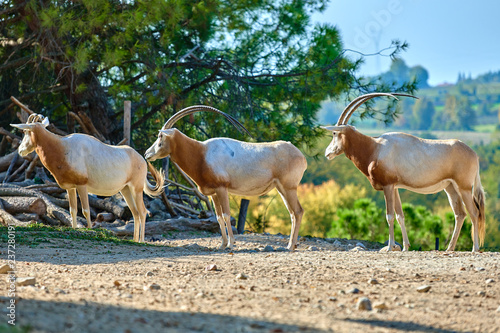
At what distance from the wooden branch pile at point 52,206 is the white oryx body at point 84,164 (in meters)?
1.50

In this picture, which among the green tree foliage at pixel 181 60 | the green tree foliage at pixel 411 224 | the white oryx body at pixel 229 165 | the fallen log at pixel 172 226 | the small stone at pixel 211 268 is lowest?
the green tree foliage at pixel 411 224

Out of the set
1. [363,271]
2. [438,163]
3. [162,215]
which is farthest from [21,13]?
Result: [363,271]

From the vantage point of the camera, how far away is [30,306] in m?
4.14

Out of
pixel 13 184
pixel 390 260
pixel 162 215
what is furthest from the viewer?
pixel 162 215

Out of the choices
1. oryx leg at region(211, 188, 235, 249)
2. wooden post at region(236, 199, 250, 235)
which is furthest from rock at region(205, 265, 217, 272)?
wooden post at region(236, 199, 250, 235)

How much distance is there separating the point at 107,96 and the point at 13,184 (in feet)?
15.2

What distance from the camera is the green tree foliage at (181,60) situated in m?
13.5

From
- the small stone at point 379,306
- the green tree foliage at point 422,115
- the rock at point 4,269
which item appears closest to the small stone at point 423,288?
the small stone at point 379,306

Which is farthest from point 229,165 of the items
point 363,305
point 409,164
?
point 363,305

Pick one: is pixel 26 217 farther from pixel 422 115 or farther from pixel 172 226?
pixel 422 115

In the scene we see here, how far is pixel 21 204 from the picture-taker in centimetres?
1136

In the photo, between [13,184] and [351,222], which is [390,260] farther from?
[351,222]

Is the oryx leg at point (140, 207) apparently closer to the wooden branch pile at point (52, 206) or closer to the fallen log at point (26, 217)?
the wooden branch pile at point (52, 206)

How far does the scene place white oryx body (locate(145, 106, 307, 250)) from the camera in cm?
884
